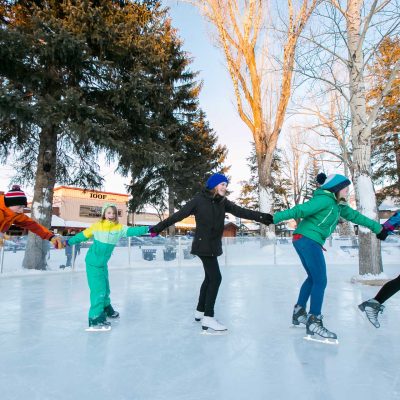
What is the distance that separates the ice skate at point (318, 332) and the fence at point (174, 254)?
8.58 m

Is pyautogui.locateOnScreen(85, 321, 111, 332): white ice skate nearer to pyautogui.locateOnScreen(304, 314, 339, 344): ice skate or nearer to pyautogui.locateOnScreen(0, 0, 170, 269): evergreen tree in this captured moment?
pyautogui.locateOnScreen(304, 314, 339, 344): ice skate

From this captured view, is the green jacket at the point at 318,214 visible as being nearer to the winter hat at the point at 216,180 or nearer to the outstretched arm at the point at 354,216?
the outstretched arm at the point at 354,216

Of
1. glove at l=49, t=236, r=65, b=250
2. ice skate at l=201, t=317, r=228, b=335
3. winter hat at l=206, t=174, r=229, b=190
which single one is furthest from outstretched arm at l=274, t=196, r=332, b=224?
glove at l=49, t=236, r=65, b=250

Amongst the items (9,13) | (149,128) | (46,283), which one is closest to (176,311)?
(46,283)

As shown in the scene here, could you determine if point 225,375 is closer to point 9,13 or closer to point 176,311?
point 176,311

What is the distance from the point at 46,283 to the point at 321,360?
657 centimetres

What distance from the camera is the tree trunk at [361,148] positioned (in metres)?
7.53

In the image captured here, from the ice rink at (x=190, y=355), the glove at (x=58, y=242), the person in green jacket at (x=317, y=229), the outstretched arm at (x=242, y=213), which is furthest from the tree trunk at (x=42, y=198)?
the person in green jacket at (x=317, y=229)

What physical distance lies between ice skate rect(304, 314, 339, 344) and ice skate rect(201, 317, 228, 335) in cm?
76

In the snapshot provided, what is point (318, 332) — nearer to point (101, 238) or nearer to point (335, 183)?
point (335, 183)

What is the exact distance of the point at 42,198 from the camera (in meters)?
10.4

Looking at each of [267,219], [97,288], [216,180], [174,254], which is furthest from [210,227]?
[174,254]

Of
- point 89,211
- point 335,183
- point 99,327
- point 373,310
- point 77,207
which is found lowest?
point 99,327

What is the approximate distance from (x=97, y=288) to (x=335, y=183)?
99.6 inches
